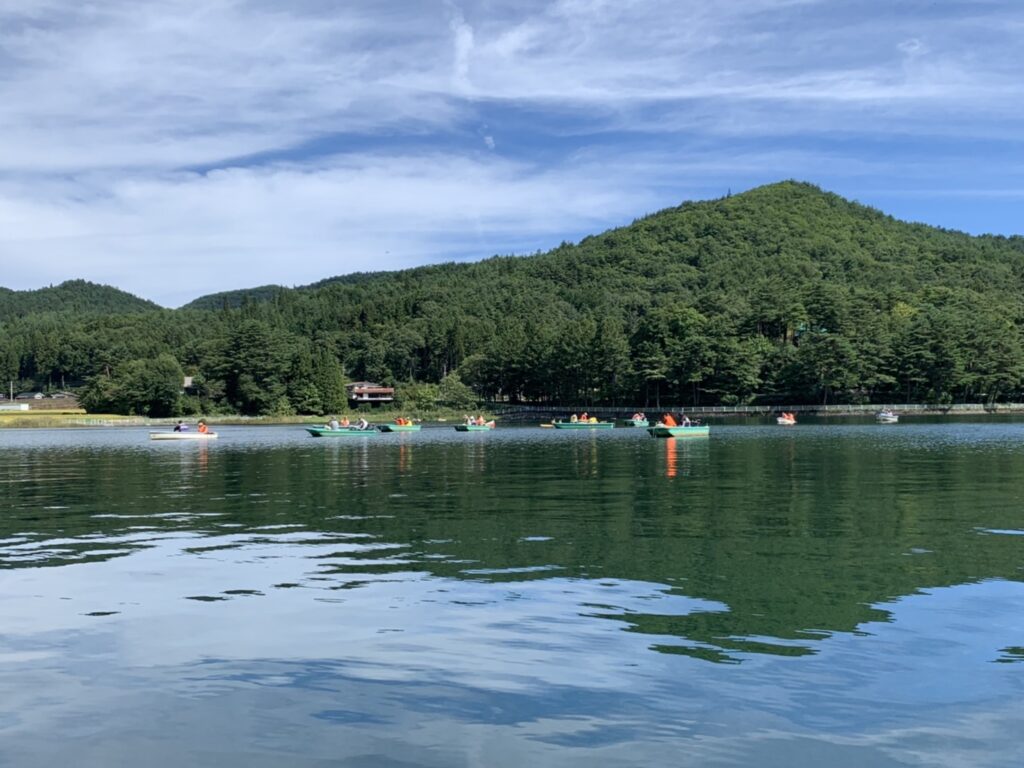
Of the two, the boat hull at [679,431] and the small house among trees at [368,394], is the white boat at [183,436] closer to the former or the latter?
the boat hull at [679,431]

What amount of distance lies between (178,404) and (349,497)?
5013 inches

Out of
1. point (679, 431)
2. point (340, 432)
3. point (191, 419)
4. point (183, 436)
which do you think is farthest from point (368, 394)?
point (679, 431)

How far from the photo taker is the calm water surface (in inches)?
363

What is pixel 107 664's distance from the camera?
39.3 feet

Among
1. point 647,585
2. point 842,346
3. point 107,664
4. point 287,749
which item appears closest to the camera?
point 287,749

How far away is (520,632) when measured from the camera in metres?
13.2

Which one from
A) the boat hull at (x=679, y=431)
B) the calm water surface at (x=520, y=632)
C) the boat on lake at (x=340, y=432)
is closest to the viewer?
the calm water surface at (x=520, y=632)

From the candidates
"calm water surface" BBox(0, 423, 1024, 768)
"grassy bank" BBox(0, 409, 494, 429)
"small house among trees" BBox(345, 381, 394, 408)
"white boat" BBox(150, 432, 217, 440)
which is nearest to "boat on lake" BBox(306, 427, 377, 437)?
"white boat" BBox(150, 432, 217, 440)

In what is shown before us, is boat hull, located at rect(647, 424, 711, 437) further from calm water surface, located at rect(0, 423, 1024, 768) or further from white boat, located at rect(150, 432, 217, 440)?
calm water surface, located at rect(0, 423, 1024, 768)

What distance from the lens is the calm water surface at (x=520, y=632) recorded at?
9219mm

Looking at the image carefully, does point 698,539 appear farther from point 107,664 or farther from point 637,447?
point 637,447

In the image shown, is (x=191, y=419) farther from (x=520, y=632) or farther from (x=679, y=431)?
(x=520, y=632)

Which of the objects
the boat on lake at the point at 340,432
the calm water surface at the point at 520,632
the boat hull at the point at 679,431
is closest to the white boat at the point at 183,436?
the boat on lake at the point at 340,432

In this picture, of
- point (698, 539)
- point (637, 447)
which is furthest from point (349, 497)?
point (637, 447)
